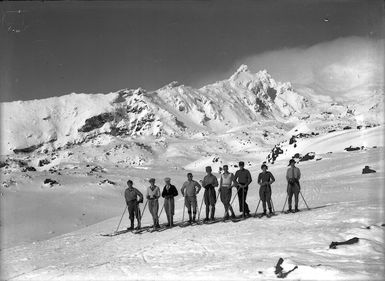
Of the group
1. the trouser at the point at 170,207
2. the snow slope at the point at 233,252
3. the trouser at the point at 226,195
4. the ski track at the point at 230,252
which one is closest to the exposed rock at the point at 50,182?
the snow slope at the point at 233,252

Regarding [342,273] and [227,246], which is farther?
[227,246]

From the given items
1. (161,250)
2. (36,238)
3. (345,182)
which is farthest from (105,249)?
Result: (345,182)

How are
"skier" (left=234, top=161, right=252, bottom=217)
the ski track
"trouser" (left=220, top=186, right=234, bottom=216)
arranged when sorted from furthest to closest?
"skier" (left=234, top=161, right=252, bottom=217) → "trouser" (left=220, top=186, right=234, bottom=216) → the ski track

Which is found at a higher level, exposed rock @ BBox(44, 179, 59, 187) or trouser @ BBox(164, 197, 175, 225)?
exposed rock @ BBox(44, 179, 59, 187)

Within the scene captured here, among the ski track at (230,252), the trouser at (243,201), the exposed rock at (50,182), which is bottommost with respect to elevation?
the ski track at (230,252)

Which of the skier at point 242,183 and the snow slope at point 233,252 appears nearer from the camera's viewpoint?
the snow slope at point 233,252

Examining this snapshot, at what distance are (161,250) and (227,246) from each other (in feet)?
6.90

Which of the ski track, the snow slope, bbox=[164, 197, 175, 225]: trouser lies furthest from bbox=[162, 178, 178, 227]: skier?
the snow slope

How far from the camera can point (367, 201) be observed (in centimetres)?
2080

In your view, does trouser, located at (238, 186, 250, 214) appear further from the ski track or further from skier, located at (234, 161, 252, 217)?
the ski track

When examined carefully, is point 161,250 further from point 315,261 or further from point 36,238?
point 36,238

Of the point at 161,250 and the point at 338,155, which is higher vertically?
the point at 338,155

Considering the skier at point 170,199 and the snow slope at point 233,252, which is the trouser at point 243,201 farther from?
the skier at point 170,199

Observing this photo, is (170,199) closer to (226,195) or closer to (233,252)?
(226,195)
